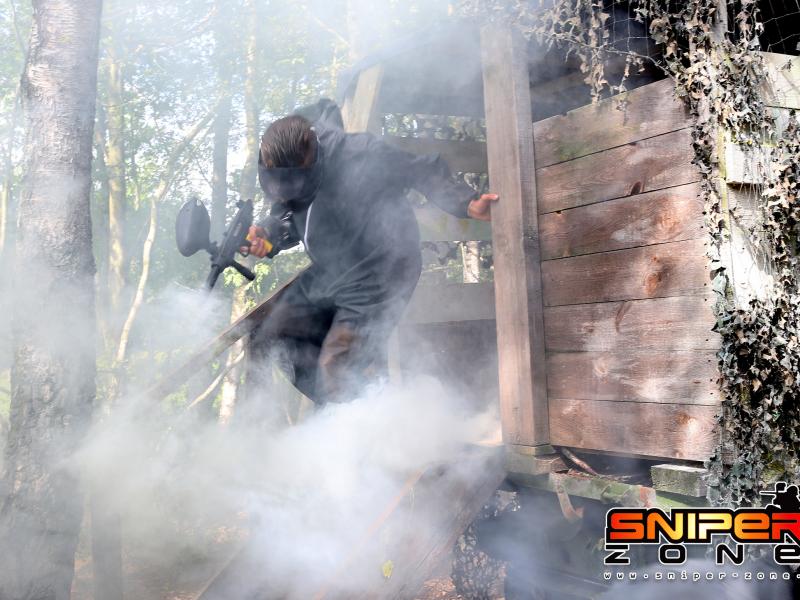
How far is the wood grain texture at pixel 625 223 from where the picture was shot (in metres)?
2.95

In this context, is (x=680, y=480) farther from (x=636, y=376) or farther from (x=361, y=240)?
(x=361, y=240)

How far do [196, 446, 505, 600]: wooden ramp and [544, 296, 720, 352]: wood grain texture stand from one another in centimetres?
72

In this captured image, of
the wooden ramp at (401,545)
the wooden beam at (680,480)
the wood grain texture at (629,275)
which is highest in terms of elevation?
the wood grain texture at (629,275)

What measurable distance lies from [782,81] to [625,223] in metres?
0.87

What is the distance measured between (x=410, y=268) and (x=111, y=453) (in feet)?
8.15

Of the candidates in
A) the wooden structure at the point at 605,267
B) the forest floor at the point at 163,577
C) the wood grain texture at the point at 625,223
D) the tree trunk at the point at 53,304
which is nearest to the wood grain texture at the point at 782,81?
the wooden structure at the point at 605,267

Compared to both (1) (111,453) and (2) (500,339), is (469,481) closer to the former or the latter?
(2) (500,339)

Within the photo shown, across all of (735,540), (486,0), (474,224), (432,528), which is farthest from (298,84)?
(735,540)

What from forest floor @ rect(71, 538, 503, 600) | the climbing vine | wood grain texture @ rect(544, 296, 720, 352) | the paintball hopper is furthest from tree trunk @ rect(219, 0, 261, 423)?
the climbing vine

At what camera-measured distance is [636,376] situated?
10.4ft

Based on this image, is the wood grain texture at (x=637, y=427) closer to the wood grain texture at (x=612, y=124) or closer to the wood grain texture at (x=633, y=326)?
the wood grain texture at (x=633, y=326)

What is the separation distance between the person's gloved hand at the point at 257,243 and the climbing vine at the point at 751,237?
2126mm

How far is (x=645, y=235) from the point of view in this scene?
3.13 metres

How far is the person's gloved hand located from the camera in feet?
12.5
